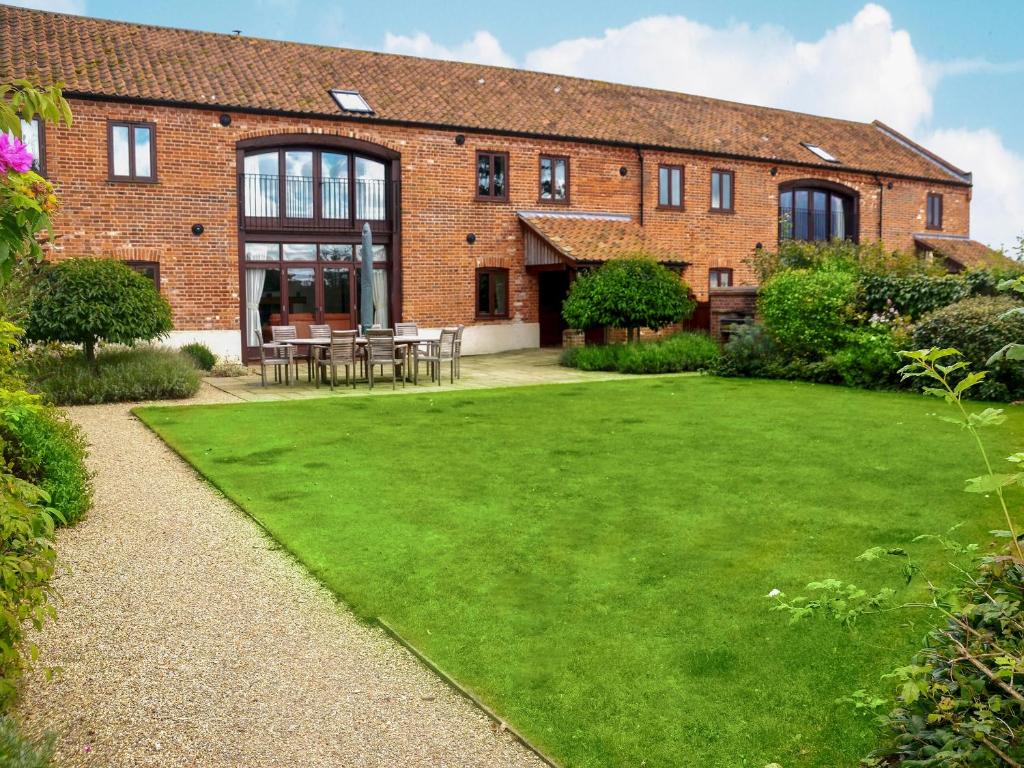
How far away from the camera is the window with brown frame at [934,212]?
105 feet

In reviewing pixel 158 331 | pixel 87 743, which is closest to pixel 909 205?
pixel 158 331

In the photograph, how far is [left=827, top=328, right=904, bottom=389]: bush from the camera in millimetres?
14500

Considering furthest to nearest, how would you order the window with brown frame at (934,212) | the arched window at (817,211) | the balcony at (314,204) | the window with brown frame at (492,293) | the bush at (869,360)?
the window with brown frame at (934,212) < the arched window at (817,211) < the window with brown frame at (492,293) < the balcony at (314,204) < the bush at (869,360)

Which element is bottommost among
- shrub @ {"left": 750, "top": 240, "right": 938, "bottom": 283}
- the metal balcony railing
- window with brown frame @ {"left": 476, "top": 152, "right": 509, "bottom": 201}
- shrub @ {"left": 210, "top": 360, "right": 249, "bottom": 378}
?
shrub @ {"left": 210, "top": 360, "right": 249, "bottom": 378}

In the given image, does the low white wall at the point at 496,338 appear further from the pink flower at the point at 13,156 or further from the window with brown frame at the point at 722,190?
the pink flower at the point at 13,156

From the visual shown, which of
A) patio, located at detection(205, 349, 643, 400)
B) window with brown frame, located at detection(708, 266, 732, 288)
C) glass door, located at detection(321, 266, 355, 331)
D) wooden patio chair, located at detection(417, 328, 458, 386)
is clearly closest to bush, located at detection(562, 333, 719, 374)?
patio, located at detection(205, 349, 643, 400)

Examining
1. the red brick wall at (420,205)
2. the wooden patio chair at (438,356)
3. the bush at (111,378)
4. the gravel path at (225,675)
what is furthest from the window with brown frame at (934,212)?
the gravel path at (225,675)

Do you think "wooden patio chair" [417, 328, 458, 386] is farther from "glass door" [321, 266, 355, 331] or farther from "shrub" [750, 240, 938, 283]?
"shrub" [750, 240, 938, 283]

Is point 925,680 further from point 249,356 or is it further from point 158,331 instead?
point 249,356

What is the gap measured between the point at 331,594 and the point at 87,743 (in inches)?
69.8

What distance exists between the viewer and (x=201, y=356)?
1903cm

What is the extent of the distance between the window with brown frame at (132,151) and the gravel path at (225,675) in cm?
1524

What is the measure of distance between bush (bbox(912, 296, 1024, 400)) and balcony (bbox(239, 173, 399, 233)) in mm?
12994

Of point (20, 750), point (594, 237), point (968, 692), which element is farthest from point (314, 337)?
point (968, 692)
